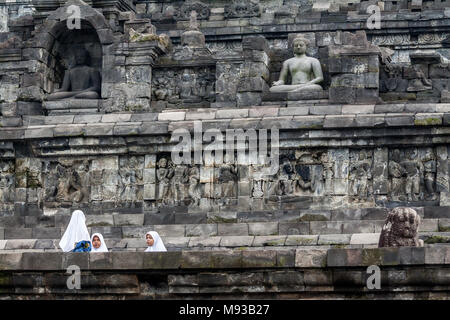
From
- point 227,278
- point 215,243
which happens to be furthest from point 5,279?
point 215,243

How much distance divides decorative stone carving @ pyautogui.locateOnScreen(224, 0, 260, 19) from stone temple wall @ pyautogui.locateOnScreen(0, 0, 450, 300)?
5.59 meters

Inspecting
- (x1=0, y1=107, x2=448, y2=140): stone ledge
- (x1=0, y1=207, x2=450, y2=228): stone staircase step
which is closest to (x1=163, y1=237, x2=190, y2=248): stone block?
(x1=0, y1=207, x2=450, y2=228): stone staircase step

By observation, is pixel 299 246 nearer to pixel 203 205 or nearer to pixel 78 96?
pixel 203 205

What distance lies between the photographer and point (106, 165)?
46594 millimetres

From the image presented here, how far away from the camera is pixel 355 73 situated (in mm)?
45969

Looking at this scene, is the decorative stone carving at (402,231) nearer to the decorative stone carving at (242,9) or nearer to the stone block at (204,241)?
the stone block at (204,241)

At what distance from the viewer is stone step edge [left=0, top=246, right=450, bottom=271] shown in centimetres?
3528

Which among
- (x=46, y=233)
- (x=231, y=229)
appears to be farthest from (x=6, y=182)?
(x=231, y=229)

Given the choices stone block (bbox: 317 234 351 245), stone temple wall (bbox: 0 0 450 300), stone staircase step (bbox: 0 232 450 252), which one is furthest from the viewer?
stone temple wall (bbox: 0 0 450 300)

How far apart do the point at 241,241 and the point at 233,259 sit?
7.03 m

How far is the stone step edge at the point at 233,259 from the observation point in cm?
3528

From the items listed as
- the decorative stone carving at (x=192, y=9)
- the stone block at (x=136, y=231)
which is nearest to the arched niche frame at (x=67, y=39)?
the stone block at (x=136, y=231)

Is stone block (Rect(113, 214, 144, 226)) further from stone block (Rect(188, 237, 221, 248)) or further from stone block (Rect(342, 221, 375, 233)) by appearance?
stone block (Rect(342, 221, 375, 233))

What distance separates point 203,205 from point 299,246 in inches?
155
